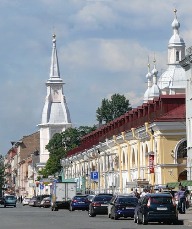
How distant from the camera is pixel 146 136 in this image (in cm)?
8881

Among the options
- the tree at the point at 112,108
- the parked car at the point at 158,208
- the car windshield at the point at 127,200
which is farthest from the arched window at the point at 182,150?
the tree at the point at 112,108

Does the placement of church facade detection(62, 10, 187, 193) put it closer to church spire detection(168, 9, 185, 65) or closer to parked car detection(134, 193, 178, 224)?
church spire detection(168, 9, 185, 65)

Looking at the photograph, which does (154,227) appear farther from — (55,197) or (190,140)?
(55,197)

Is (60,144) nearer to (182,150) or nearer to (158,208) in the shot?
(182,150)

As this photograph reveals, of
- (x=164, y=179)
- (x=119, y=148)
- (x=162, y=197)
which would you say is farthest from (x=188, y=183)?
(x=119, y=148)

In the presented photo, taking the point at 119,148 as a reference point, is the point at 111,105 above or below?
above

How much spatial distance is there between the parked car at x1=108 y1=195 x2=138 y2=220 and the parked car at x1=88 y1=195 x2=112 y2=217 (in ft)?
17.8

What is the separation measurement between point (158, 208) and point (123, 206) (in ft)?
29.3

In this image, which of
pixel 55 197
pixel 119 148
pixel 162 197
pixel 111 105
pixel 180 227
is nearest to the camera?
pixel 180 227

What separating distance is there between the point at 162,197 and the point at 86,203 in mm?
29741

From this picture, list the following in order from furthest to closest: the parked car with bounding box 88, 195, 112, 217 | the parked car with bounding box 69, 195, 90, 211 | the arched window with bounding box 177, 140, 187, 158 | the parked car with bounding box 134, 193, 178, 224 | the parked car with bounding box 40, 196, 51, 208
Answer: the parked car with bounding box 40, 196, 51, 208
the arched window with bounding box 177, 140, 187, 158
the parked car with bounding box 69, 195, 90, 211
the parked car with bounding box 88, 195, 112, 217
the parked car with bounding box 134, 193, 178, 224

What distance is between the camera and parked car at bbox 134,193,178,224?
4334cm

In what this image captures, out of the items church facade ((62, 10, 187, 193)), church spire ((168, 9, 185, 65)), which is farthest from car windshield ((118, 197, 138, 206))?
church spire ((168, 9, 185, 65))

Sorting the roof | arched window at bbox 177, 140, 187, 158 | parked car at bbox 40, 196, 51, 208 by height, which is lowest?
parked car at bbox 40, 196, 51, 208
